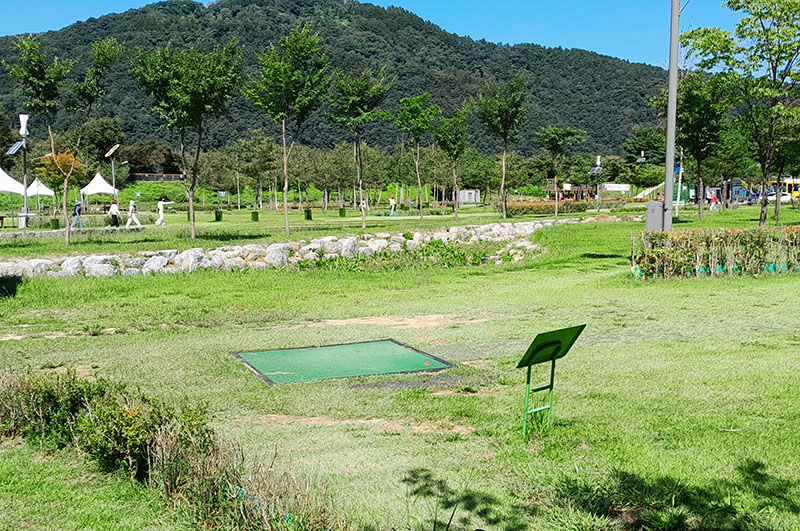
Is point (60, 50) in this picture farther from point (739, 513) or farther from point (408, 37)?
point (739, 513)

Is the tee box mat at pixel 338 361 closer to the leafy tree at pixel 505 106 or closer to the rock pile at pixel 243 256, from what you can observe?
the rock pile at pixel 243 256

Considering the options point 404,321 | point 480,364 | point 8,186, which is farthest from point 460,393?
point 8,186

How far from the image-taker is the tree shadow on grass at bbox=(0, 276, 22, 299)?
12.7 metres

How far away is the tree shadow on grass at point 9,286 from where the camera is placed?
12688 mm

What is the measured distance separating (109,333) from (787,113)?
785 inches

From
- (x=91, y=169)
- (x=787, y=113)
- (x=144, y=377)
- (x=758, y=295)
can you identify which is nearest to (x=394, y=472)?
(x=144, y=377)

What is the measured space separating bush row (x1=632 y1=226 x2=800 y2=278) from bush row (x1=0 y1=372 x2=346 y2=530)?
11.1 metres

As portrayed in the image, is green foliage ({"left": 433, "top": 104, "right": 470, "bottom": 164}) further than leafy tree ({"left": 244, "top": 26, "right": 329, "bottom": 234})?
Yes

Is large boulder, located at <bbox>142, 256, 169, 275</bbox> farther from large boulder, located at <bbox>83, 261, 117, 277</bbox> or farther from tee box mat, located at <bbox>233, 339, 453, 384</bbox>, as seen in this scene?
tee box mat, located at <bbox>233, 339, 453, 384</bbox>

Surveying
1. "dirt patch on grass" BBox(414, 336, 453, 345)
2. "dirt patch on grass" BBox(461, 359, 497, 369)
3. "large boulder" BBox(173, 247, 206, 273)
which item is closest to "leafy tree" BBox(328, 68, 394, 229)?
"large boulder" BBox(173, 247, 206, 273)

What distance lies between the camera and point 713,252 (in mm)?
13938

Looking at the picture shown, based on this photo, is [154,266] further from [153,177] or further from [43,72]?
[153,177]

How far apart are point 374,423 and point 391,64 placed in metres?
158

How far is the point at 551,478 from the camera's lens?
426 centimetres
